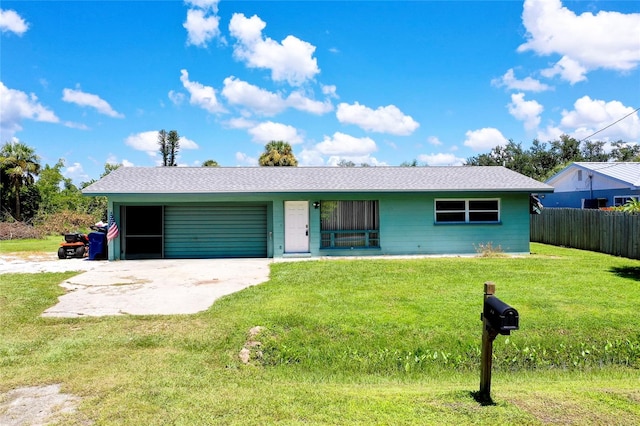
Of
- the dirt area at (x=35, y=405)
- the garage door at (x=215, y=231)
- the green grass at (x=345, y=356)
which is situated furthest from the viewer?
the garage door at (x=215, y=231)

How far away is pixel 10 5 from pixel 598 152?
209 ft

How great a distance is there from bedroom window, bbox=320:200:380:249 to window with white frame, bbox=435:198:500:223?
2.45m

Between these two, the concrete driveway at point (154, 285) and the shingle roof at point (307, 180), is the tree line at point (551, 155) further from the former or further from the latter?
the concrete driveway at point (154, 285)

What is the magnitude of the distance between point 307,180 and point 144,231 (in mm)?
6330

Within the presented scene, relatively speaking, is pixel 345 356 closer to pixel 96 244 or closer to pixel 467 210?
pixel 467 210

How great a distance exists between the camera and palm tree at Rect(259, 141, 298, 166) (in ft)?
117

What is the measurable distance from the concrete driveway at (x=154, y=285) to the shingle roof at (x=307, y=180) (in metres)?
2.61

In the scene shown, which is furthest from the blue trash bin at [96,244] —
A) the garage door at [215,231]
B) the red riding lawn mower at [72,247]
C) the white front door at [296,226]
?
the white front door at [296,226]

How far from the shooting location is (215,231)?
1536 centimetres

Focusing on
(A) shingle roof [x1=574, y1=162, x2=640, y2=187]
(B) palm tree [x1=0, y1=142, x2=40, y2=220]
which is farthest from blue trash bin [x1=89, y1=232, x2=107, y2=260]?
(A) shingle roof [x1=574, y1=162, x2=640, y2=187]

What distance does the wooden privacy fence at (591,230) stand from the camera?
14109 mm

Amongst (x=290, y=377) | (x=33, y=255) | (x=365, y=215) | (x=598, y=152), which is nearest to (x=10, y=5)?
(x=33, y=255)

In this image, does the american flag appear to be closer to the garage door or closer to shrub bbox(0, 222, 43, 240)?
the garage door

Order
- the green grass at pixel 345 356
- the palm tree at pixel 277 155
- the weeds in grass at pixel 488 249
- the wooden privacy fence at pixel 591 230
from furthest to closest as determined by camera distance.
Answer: the palm tree at pixel 277 155
the weeds in grass at pixel 488 249
the wooden privacy fence at pixel 591 230
the green grass at pixel 345 356
